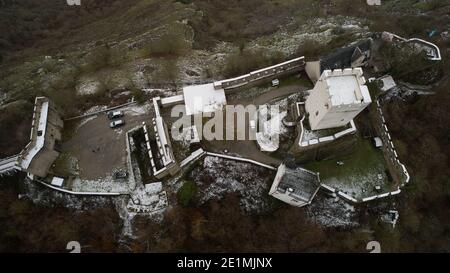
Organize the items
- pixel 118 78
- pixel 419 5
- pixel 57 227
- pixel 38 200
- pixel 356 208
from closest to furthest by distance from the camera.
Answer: pixel 57 227
pixel 38 200
pixel 356 208
pixel 118 78
pixel 419 5

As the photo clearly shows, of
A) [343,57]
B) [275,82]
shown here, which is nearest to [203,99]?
[275,82]

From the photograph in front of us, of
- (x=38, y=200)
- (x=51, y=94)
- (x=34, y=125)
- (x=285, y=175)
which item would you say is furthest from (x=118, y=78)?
(x=285, y=175)

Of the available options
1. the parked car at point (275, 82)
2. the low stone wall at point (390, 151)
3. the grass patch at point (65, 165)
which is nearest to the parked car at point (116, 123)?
the grass patch at point (65, 165)

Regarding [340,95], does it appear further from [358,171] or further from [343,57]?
[358,171]

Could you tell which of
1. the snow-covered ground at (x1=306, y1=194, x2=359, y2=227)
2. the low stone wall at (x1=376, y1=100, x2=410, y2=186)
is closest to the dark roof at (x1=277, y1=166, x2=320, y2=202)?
the snow-covered ground at (x1=306, y1=194, x2=359, y2=227)

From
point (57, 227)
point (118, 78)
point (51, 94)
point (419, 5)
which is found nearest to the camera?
point (57, 227)

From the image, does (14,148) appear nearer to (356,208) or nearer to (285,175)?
(285,175)

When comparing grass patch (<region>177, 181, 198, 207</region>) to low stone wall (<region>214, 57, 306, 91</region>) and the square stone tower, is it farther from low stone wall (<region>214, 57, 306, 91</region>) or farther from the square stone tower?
the square stone tower
